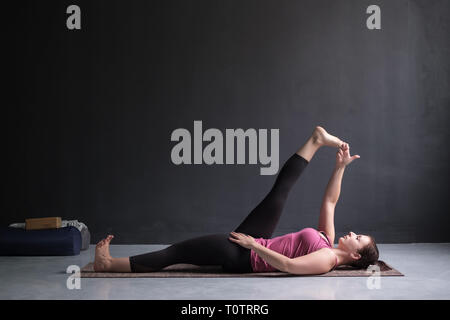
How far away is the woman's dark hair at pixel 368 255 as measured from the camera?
11.5 feet

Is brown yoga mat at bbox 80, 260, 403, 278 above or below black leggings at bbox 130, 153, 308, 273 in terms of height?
below

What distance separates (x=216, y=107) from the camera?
17.5 ft

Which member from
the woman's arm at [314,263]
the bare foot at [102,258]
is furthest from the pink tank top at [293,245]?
the bare foot at [102,258]

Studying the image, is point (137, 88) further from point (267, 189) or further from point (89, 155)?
point (267, 189)

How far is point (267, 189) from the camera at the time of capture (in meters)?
5.30

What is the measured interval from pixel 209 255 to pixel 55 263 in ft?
4.43

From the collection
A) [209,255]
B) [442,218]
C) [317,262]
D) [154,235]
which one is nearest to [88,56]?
[154,235]

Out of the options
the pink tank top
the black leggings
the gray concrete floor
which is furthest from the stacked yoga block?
the pink tank top

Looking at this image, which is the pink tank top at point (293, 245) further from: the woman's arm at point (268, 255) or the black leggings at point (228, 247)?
the woman's arm at point (268, 255)

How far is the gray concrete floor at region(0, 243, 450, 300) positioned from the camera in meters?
3.00

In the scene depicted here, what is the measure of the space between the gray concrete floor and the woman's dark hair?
0.45 feet

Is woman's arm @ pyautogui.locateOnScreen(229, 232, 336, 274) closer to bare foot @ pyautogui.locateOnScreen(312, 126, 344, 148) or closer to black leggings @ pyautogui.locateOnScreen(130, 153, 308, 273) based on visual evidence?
black leggings @ pyautogui.locateOnScreen(130, 153, 308, 273)

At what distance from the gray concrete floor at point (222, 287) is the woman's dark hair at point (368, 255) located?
0.14m
